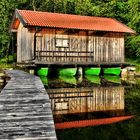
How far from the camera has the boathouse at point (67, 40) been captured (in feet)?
84.3

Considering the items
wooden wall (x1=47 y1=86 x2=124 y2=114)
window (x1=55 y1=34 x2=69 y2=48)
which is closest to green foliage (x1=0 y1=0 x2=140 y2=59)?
window (x1=55 y1=34 x2=69 y2=48)

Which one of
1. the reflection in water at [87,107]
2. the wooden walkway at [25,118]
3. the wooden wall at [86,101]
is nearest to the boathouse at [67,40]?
the wooden wall at [86,101]

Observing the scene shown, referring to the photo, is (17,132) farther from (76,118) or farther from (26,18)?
(26,18)

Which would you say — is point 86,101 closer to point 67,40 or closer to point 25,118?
point 25,118

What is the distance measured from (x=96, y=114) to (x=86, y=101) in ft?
7.97

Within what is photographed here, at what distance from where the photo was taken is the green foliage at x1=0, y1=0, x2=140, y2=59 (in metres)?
33.6

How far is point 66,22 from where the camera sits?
27.3 meters

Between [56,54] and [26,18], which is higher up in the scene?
[26,18]

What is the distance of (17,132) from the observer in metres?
5.64

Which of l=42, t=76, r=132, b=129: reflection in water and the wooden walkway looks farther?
l=42, t=76, r=132, b=129: reflection in water

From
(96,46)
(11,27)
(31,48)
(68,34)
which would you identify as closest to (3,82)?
(31,48)

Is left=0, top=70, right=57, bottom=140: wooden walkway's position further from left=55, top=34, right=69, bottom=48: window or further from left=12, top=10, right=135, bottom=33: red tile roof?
left=55, top=34, right=69, bottom=48: window

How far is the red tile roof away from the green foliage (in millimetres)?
5412

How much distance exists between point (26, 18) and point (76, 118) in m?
17.5
